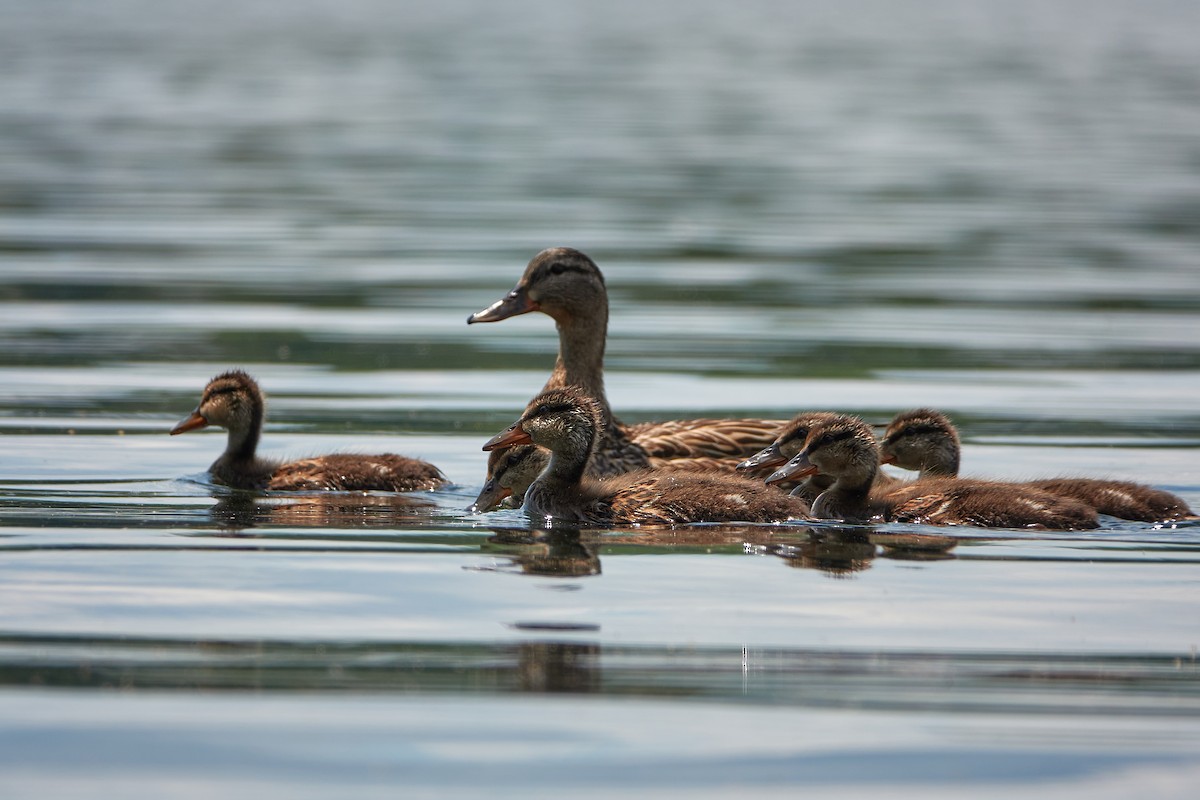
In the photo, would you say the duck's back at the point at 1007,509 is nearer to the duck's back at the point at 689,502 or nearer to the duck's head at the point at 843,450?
the duck's head at the point at 843,450

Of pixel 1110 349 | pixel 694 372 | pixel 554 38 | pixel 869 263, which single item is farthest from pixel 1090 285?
pixel 554 38

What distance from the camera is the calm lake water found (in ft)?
18.1

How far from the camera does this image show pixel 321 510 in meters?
9.25

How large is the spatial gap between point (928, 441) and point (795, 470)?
83cm

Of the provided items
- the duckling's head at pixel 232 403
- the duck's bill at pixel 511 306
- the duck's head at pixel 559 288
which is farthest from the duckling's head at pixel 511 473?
the duck's head at pixel 559 288

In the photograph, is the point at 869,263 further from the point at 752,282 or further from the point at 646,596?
the point at 646,596

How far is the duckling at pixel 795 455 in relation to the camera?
31.0ft

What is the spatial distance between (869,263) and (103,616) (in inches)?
571

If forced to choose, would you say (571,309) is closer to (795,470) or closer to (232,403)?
(232,403)

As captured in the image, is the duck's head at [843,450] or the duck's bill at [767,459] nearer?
the duck's head at [843,450]

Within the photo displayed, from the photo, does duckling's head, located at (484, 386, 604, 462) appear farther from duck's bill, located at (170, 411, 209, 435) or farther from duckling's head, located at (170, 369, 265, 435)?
duck's bill, located at (170, 411, 209, 435)

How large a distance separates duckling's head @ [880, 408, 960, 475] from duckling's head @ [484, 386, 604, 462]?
1.49 m

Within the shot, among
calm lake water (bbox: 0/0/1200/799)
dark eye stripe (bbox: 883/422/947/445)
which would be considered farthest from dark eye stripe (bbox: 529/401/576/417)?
dark eye stripe (bbox: 883/422/947/445)

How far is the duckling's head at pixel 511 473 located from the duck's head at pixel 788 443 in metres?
0.93
